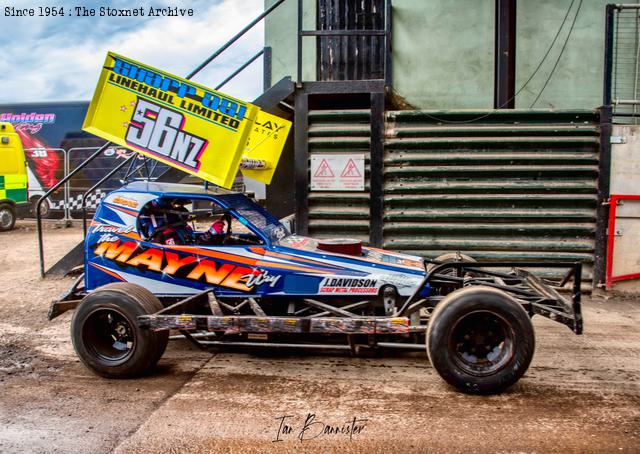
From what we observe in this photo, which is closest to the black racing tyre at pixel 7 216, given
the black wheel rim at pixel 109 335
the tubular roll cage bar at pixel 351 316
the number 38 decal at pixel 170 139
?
the number 38 decal at pixel 170 139

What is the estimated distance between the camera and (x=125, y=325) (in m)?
5.25

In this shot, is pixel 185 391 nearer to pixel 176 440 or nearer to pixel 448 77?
pixel 176 440

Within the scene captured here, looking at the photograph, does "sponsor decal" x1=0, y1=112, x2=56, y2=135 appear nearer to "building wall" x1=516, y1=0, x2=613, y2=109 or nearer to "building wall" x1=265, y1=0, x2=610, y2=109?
"building wall" x1=265, y1=0, x2=610, y2=109

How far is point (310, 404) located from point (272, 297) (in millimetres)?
1207

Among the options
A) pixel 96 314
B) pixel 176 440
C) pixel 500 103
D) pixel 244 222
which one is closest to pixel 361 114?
pixel 500 103

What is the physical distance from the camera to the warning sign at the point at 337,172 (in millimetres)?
8828

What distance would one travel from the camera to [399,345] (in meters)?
5.19

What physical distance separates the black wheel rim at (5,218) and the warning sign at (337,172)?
35.8ft

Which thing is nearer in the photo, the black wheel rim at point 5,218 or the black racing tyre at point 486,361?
the black racing tyre at point 486,361

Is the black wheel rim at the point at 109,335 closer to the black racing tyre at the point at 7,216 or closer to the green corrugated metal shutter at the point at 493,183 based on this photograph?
the green corrugated metal shutter at the point at 493,183

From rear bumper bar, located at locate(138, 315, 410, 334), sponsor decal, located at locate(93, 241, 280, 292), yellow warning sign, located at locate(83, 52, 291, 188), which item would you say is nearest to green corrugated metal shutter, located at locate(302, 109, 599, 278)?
yellow warning sign, located at locate(83, 52, 291, 188)

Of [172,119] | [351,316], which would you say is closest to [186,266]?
[172,119]

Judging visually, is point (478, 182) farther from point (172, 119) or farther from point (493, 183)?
point (172, 119)
